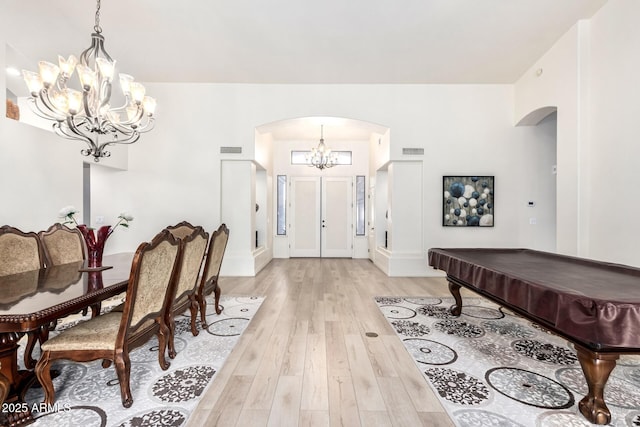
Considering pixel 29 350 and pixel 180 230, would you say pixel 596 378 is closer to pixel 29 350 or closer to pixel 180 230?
pixel 29 350

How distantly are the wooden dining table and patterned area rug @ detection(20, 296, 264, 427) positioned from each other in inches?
5.5

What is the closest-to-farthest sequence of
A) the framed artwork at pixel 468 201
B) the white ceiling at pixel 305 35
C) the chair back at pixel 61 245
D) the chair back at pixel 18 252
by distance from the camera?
the chair back at pixel 18 252
the chair back at pixel 61 245
the white ceiling at pixel 305 35
the framed artwork at pixel 468 201

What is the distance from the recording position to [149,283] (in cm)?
201

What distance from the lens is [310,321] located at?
3492mm

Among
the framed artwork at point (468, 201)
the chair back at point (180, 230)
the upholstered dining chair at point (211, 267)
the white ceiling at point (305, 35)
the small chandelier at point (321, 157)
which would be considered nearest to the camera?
the upholstered dining chair at point (211, 267)

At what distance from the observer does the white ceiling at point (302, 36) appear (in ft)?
12.4

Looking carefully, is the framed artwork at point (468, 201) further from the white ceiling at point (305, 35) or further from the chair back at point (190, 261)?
the chair back at point (190, 261)

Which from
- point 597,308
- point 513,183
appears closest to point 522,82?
point 513,183

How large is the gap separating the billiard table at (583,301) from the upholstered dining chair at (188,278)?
261 centimetres

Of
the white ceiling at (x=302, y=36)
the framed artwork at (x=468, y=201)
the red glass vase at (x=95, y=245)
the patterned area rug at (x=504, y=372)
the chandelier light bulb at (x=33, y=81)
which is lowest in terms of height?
the patterned area rug at (x=504, y=372)

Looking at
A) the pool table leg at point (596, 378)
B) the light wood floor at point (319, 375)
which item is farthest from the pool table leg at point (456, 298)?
the pool table leg at point (596, 378)

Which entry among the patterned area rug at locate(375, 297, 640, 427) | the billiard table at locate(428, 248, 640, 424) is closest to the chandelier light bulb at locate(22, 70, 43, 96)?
the patterned area rug at locate(375, 297, 640, 427)

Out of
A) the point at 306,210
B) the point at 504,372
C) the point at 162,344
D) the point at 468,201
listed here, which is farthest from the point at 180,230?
the point at 468,201

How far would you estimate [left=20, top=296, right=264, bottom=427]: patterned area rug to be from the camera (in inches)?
72.0
